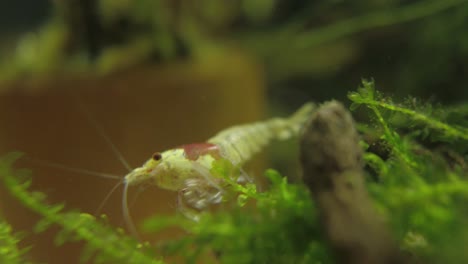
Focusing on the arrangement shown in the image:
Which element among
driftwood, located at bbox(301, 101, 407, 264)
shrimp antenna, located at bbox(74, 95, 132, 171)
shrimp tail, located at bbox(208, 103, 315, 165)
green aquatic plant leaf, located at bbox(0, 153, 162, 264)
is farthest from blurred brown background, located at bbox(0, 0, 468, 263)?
driftwood, located at bbox(301, 101, 407, 264)

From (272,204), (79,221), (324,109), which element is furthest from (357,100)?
(79,221)

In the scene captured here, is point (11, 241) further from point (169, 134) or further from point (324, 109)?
point (169, 134)

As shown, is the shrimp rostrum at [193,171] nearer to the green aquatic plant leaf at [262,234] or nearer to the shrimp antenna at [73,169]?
the shrimp antenna at [73,169]

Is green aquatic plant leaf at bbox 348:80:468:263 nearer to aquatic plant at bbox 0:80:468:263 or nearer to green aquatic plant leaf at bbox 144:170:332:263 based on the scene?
aquatic plant at bbox 0:80:468:263

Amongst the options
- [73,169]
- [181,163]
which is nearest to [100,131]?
[73,169]

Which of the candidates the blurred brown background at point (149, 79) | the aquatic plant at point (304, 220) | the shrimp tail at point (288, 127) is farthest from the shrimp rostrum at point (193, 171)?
the shrimp tail at point (288, 127)

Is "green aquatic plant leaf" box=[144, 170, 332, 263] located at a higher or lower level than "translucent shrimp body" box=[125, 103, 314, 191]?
higher
